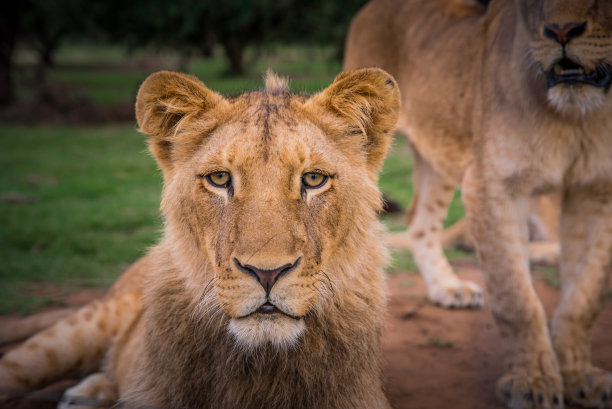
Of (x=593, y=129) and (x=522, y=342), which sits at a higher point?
(x=593, y=129)

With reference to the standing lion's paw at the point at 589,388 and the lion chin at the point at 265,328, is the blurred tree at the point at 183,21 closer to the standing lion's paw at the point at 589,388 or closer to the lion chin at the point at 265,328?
the standing lion's paw at the point at 589,388

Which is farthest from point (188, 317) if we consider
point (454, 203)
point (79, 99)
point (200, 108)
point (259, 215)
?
point (79, 99)

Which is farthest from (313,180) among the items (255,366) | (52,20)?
(52,20)

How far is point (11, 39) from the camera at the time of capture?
1661 cm

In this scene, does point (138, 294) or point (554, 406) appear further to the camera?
point (138, 294)

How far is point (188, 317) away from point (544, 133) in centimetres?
199

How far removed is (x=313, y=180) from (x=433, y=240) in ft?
10.2

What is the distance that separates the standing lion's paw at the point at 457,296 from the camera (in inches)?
195

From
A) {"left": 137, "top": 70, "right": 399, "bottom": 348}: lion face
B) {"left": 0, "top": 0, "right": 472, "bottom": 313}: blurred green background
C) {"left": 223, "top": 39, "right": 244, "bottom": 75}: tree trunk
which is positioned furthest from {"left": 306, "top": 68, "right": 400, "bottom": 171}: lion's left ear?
{"left": 223, "top": 39, "right": 244, "bottom": 75}: tree trunk

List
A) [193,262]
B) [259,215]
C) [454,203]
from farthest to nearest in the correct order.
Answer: [454,203]
[193,262]
[259,215]

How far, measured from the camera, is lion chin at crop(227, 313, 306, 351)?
2178 millimetres

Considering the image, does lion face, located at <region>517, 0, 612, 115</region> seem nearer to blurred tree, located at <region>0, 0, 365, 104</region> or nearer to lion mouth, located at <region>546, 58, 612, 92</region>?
lion mouth, located at <region>546, 58, 612, 92</region>

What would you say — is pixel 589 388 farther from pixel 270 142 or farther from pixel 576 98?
pixel 270 142

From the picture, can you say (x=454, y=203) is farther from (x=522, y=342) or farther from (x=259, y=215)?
(x=259, y=215)
